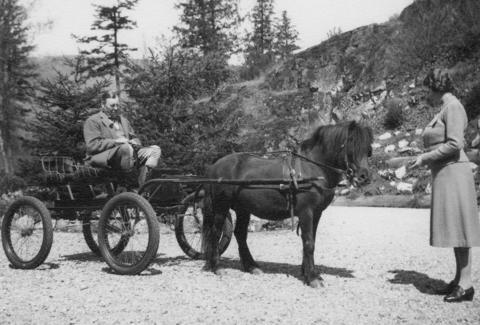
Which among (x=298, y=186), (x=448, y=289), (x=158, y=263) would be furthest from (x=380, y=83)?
(x=448, y=289)

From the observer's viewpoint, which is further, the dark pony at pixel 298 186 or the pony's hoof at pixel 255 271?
the pony's hoof at pixel 255 271

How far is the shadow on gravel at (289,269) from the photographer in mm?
6384

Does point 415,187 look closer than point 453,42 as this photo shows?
Yes

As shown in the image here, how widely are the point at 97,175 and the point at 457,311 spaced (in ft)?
15.5

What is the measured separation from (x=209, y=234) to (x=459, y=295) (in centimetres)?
324

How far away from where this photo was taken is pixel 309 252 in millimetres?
5738

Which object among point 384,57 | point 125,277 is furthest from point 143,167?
point 384,57

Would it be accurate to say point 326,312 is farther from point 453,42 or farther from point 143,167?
point 453,42

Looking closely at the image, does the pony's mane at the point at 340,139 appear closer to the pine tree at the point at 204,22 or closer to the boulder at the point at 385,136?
the boulder at the point at 385,136

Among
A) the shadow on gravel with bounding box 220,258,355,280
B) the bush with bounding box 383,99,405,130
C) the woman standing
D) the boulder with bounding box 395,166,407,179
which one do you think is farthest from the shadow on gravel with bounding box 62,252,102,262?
the bush with bounding box 383,99,405,130

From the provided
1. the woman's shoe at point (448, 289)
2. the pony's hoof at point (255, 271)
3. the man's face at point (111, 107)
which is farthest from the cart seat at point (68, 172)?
the woman's shoe at point (448, 289)

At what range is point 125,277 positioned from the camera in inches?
244

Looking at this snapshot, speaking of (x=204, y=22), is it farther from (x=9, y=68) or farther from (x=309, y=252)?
(x=309, y=252)

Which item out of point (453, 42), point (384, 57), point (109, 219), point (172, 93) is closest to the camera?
point (109, 219)
